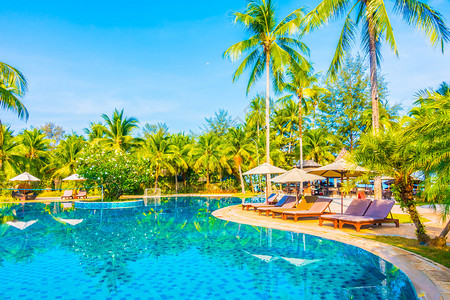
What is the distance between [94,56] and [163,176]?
15130 mm

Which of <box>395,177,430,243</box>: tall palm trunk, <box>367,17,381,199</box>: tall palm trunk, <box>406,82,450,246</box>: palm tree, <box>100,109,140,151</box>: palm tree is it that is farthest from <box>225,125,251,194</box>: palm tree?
<box>406,82,450,246</box>: palm tree

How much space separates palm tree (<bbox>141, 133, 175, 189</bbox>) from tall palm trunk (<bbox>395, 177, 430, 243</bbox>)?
24264 millimetres

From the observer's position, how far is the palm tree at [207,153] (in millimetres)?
29859

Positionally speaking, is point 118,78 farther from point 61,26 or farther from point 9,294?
point 9,294

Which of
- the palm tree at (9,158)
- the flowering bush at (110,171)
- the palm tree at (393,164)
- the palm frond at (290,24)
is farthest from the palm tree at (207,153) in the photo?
the palm tree at (393,164)

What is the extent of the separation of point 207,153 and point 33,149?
16.7 m

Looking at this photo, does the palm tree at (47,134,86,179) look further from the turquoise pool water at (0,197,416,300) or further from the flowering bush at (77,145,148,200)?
the turquoise pool water at (0,197,416,300)

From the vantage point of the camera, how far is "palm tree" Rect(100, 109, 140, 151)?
27.9m

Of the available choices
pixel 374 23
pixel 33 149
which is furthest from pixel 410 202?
pixel 33 149

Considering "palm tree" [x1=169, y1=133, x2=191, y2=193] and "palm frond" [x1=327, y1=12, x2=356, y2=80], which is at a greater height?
"palm frond" [x1=327, y1=12, x2=356, y2=80]

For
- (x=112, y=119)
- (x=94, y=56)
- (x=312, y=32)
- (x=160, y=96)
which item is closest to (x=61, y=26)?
(x=94, y=56)

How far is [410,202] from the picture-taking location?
7.03 m

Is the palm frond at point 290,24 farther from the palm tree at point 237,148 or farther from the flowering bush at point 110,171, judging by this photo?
the palm tree at point 237,148

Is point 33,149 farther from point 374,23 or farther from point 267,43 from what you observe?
point 374,23
